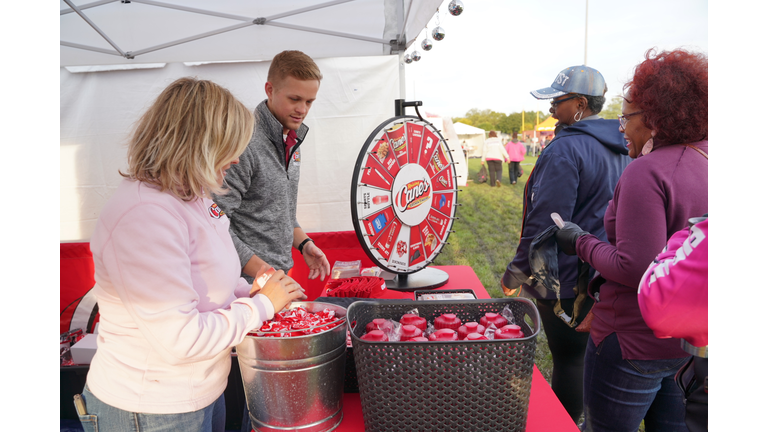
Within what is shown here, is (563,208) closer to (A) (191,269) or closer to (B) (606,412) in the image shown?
(B) (606,412)

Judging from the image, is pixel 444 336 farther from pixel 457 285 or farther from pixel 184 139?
pixel 457 285

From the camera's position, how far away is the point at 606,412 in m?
1.50

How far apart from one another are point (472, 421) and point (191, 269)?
0.75m

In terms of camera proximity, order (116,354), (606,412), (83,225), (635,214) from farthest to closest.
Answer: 1. (83,225)
2. (606,412)
3. (635,214)
4. (116,354)

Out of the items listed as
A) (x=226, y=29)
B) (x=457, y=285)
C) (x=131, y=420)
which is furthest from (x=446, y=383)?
(x=226, y=29)

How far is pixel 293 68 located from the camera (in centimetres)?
203

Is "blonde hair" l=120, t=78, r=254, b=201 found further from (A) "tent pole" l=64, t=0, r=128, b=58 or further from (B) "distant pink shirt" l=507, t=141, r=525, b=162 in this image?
(B) "distant pink shirt" l=507, t=141, r=525, b=162

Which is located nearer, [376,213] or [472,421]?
[472,421]

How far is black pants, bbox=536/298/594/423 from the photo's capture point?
2.20 m

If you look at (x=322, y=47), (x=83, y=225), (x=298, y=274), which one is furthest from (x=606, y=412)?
(x=83, y=225)

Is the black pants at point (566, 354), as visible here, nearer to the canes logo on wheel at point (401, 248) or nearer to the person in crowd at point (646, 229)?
the person in crowd at point (646, 229)

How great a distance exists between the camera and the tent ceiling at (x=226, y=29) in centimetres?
335

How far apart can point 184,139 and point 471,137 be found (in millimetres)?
19351

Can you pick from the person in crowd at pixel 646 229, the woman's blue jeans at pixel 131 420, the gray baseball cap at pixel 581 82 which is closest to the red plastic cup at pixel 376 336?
the woman's blue jeans at pixel 131 420
